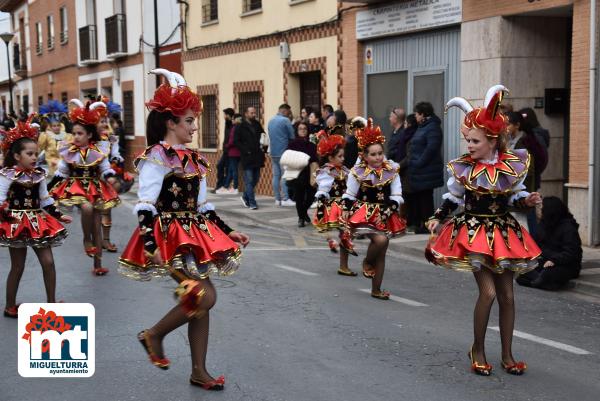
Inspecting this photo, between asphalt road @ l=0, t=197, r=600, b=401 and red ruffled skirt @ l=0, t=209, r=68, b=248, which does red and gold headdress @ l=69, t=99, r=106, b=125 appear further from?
red ruffled skirt @ l=0, t=209, r=68, b=248

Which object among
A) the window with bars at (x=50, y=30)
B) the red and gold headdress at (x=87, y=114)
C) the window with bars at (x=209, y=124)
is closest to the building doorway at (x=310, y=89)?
the window with bars at (x=209, y=124)

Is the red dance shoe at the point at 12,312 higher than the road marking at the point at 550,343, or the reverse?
the red dance shoe at the point at 12,312

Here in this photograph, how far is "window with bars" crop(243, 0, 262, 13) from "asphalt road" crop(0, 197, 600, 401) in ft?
38.0

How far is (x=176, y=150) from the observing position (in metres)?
5.43

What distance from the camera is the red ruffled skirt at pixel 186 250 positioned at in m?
5.28

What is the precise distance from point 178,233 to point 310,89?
1378 centimetres

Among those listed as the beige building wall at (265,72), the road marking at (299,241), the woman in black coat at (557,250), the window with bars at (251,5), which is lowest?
the road marking at (299,241)

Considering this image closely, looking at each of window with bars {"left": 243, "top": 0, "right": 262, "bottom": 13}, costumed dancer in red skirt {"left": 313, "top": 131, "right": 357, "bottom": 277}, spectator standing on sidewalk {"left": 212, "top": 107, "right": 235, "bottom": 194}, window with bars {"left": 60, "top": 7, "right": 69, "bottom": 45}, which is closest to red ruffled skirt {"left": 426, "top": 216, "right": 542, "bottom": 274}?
costumed dancer in red skirt {"left": 313, "top": 131, "right": 357, "bottom": 277}

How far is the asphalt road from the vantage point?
5473 mm

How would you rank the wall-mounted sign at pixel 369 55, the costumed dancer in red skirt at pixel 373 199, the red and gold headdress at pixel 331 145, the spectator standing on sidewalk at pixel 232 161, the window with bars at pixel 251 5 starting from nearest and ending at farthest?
the costumed dancer in red skirt at pixel 373 199 → the red and gold headdress at pixel 331 145 → the wall-mounted sign at pixel 369 55 → the spectator standing on sidewalk at pixel 232 161 → the window with bars at pixel 251 5

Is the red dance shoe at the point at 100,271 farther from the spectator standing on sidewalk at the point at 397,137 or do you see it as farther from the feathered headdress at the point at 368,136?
the spectator standing on sidewalk at the point at 397,137

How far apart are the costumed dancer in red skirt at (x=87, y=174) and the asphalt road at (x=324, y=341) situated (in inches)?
27.0

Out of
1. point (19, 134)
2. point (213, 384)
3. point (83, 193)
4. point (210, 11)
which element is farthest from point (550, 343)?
point (210, 11)

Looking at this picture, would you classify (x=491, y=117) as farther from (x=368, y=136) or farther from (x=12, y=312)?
(x=12, y=312)
